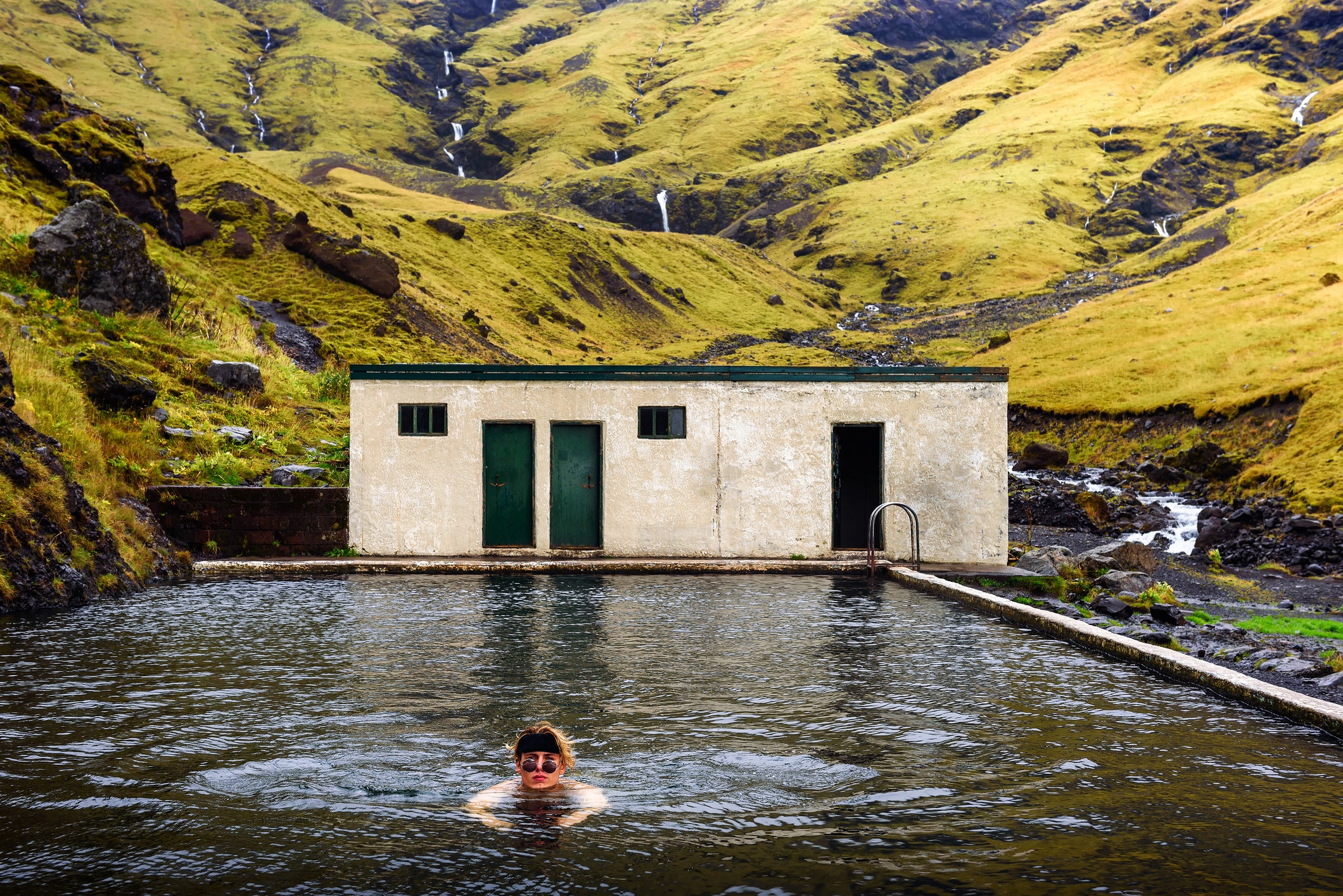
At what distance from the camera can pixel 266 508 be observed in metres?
21.4

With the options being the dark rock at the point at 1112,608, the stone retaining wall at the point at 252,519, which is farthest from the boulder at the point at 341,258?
the dark rock at the point at 1112,608

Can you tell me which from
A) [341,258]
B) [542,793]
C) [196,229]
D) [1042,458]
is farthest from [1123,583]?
[196,229]

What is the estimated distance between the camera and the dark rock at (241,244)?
50.7 metres

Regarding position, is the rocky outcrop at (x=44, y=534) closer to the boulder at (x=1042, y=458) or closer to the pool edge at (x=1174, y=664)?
the pool edge at (x=1174, y=664)

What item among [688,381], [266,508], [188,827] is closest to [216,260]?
[266,508]

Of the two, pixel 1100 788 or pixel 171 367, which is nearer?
pixel 1100 788

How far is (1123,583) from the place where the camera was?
1953cm

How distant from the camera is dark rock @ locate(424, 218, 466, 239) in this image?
89.3 meters

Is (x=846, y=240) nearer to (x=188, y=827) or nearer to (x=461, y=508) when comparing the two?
(x=461, y=508)

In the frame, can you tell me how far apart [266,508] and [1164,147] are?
188 m

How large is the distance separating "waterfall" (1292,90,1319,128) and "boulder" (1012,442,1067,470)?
518ft

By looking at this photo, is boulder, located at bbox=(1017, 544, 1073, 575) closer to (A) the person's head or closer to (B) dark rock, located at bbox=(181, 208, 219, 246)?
(A) the person's head

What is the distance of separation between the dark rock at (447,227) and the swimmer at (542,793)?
86.1 metres

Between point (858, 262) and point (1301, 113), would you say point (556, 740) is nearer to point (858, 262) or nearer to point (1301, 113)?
point (858, 262)
